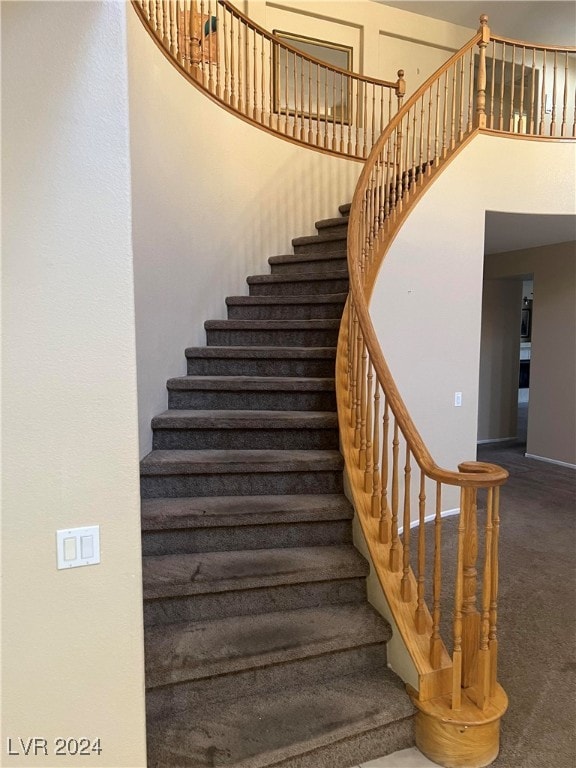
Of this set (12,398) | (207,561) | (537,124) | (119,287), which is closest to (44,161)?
(119,287)

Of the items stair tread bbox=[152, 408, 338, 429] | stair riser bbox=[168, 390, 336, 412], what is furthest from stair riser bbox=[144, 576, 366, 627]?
stair riser bbox=[168, 390, 336, 412]

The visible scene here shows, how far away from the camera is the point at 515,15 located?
6250 mm

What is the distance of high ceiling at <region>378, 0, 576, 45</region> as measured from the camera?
238 inches

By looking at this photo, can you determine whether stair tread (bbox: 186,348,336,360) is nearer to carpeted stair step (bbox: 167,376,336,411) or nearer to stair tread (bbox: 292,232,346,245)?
carpeted stair step (bbox: 167,376,336,411)

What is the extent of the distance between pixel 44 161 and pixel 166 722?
1.80 m

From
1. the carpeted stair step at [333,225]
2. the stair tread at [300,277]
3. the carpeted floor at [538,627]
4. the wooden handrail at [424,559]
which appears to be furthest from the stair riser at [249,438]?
the carpeted stair step at [333,225]

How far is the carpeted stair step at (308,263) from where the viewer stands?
159 inches

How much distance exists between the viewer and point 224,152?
12.9ft

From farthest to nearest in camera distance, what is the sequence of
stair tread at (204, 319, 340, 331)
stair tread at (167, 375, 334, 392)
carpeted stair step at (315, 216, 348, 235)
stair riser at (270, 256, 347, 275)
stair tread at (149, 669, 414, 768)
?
carpeted stair step at (315, 216, 348, 235), stair riser at (270, 256, 347, 275), stair tread at (204, 319, 340, 331), stair tread at (167, 375, 334, 392), stair tread at (149, 669, 414, 768)

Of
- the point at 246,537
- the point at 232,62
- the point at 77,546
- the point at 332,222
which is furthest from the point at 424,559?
the point at 232,62

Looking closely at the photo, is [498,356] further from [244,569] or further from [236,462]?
[244,569]

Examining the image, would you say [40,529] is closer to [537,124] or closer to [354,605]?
[354,605]

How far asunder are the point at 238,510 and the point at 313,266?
2.49 metres

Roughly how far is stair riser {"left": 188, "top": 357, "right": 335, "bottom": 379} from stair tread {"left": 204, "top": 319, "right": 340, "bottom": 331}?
0.31m
